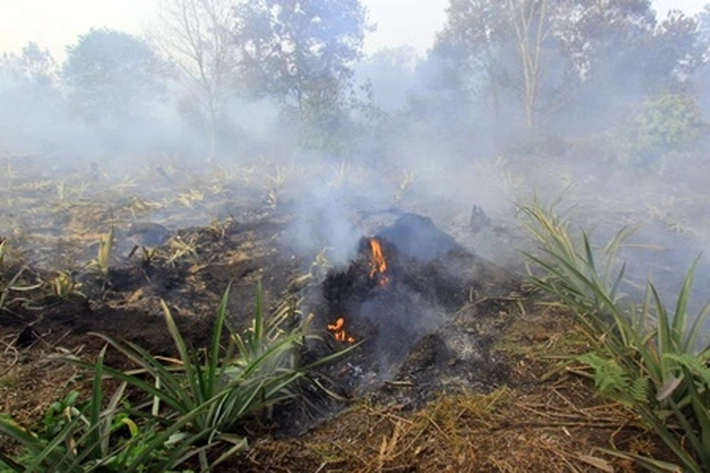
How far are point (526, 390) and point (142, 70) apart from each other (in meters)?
18.8

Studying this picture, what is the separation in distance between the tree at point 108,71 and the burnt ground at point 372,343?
1266 cm

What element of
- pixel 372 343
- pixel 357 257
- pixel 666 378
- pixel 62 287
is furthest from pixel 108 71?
pixel 666 378

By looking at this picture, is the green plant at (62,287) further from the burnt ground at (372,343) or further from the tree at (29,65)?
the tree at (29,65)

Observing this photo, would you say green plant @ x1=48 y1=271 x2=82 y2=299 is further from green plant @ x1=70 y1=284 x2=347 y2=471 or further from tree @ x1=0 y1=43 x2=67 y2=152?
tree @ x1=0 y1=43 x2=67 y2=152

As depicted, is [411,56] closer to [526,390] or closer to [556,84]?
[556,84]

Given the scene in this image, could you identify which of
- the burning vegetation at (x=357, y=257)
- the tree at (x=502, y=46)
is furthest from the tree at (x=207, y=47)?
the tree at (x=502, y=46)

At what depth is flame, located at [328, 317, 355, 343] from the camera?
3.17m

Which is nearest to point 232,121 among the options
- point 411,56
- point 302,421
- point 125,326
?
point 125,326

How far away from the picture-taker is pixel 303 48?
12.8 m

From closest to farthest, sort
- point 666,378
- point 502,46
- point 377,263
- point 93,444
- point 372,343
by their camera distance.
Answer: point 93,444
point 666,378
point 372,343
point 377,263
point 502,46

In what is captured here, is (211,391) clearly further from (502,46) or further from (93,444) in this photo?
(502,46)

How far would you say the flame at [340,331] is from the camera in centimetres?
317

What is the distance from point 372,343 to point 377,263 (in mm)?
1117

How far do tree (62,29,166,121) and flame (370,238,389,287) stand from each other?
15657mm
